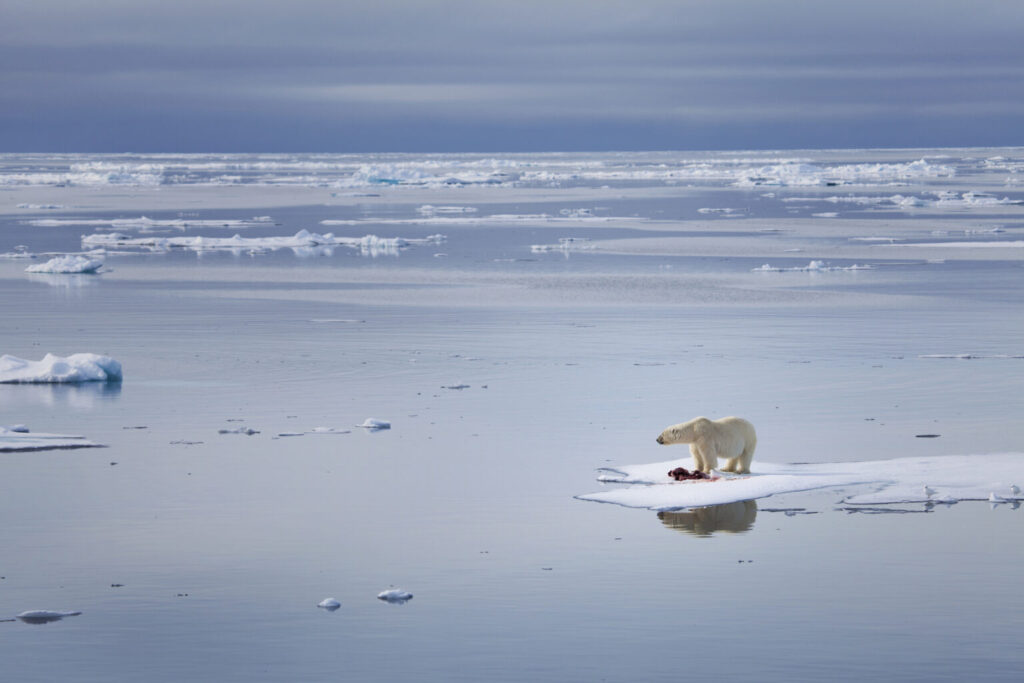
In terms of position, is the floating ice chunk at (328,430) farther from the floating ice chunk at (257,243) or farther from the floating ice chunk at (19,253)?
the floating ice chunk at (257,243)

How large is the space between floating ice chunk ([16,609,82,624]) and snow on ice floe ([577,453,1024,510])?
335 cm

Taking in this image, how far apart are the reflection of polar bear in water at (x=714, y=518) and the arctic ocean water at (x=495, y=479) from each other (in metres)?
0.03

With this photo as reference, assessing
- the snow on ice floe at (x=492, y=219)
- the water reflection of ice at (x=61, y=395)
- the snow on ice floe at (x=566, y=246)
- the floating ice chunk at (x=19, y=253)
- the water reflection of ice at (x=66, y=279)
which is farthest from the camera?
the snow on ice floe at (x=492, y=219)

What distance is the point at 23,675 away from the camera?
20.8 ft

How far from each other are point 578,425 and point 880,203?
4771 centimetres

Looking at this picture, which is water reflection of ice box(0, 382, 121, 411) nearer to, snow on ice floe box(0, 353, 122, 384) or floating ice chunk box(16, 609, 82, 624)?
snow on ice floe box(0, 353, 122, 384)

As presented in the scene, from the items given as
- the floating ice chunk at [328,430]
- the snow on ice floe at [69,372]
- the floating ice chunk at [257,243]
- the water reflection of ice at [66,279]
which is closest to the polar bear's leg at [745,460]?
the floating ice chunk at [328,430]

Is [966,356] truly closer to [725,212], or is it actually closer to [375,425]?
[375,425]

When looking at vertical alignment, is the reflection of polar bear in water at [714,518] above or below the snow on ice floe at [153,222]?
above

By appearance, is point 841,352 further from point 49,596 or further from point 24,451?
point 49,596

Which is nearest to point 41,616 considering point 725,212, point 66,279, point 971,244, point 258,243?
point 66,279

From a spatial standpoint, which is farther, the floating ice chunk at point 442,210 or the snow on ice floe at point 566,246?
the floating ice chunk at point 442,210

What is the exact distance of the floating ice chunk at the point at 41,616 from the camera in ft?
23.2

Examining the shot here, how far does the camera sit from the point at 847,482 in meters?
9.72
